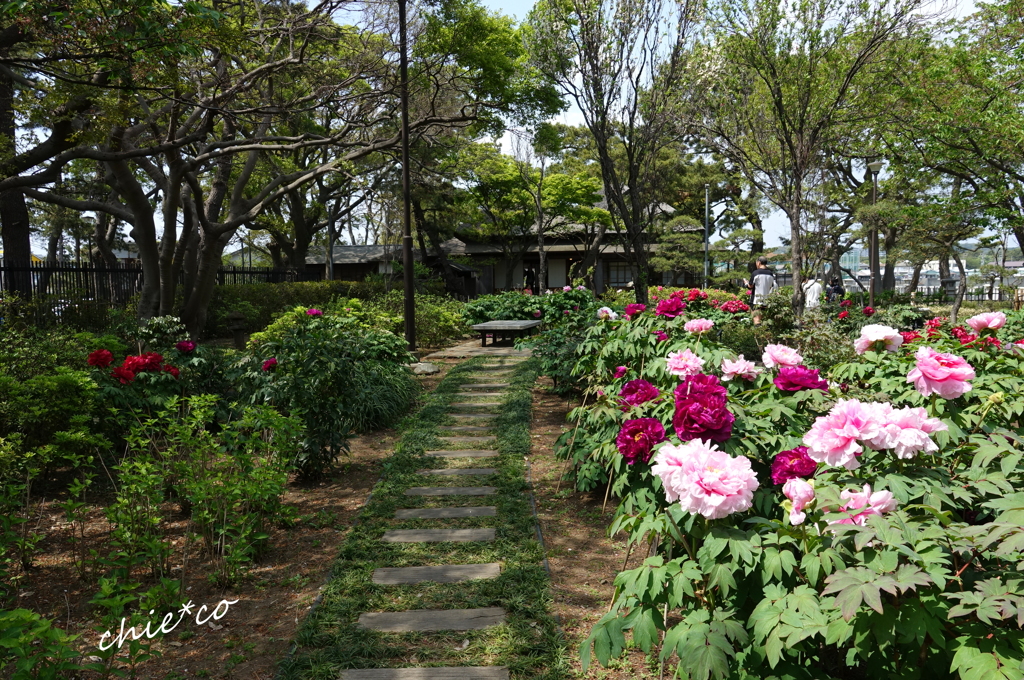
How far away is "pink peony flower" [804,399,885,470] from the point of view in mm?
2123

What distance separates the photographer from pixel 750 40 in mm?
11219

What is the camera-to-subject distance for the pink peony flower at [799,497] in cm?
207

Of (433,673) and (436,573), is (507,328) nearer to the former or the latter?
(436,573)

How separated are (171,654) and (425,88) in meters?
11.5

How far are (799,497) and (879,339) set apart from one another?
5.85ft

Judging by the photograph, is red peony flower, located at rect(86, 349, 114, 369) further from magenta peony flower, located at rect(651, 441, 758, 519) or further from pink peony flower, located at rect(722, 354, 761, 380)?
magenta peony flower, located at rect(651, 441, 758, 519)

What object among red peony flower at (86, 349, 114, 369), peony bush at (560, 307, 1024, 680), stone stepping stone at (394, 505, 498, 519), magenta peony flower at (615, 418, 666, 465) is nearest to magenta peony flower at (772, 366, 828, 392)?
peony bush at (560, 307, 1024, 680)

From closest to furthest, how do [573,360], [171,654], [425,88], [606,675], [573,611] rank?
[606,675]
[171,654]
[573,611]
[573,360]
[425,88]

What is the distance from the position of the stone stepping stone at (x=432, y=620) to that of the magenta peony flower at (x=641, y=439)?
1.38 metres

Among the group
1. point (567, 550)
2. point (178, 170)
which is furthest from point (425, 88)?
point (567, 550)

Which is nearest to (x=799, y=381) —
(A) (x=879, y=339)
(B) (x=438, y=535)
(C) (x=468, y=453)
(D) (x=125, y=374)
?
(A) (x=879, y=339)

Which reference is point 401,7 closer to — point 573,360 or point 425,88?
point 425,88

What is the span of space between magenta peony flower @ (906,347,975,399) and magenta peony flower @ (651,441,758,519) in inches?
41.0

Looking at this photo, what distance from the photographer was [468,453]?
21.5 ft
